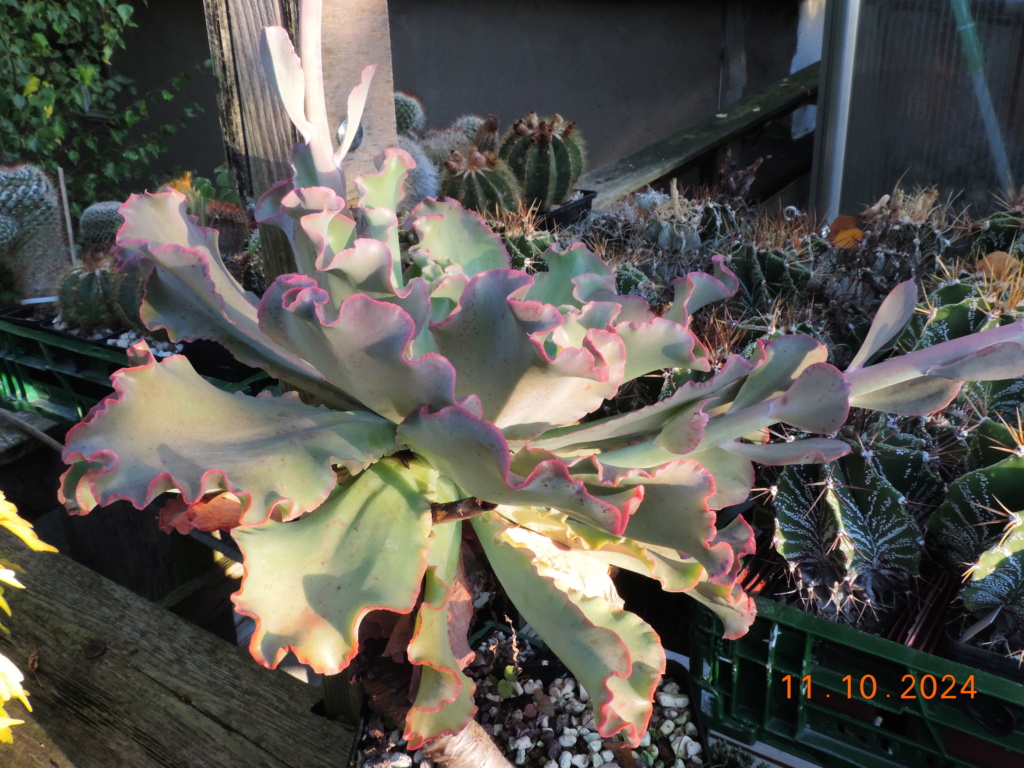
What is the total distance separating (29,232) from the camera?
1722 millimetres

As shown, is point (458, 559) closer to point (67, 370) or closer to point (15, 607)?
point (15, 607)

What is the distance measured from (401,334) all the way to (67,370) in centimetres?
111

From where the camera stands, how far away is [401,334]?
0.45 m

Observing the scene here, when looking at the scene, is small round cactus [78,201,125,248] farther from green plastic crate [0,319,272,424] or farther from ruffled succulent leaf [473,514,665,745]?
ruffled succulent leaf [473,514,665,745]

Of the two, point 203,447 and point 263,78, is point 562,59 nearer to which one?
point 263,78

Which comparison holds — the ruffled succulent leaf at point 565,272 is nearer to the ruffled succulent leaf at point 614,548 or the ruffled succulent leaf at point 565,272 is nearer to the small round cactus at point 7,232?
the ruffled succulent leaf at point 614,548

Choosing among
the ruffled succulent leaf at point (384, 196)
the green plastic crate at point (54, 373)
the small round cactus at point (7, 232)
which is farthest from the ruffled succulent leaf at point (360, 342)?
the small round cactus at point (7, 232)

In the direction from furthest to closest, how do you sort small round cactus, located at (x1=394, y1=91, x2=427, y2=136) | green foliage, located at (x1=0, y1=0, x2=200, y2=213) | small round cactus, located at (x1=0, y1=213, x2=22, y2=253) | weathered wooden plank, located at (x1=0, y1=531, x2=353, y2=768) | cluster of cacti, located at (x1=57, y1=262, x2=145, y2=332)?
green foliage, located at (x1=0, y1=0, x2=200, y2=213) → small round cactus, located at (x1=394, y1=91, x2=427, y2=136) → small round cactus, located at (x1=0, y1=213, x2=22, y2=253) → cluster of cacti, located at (x1=57, y1=262, x2=145, y2=332) → weathered wooden plank, located at (x1=0, y1=531, x2=353, y2=768)

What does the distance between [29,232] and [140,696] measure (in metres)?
1.29

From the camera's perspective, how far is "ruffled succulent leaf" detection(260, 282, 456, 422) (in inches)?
17.4

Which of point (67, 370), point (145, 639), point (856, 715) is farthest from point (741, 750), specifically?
point (67, 370)

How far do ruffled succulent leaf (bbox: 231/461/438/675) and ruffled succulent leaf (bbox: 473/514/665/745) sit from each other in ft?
0.23

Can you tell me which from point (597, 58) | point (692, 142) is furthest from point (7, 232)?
point (597, 58)

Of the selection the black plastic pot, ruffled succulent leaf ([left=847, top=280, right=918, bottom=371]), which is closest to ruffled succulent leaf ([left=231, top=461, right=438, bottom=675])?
ruffled succulent leaf ([left=847, top=280, right=918, bottom=371])
